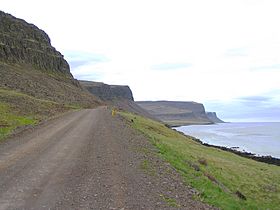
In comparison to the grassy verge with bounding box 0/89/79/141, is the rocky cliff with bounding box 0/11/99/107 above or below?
above

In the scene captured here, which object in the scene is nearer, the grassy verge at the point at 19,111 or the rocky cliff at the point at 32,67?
the grassy verge at the point at 19,111

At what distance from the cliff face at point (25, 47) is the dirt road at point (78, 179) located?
289 feet

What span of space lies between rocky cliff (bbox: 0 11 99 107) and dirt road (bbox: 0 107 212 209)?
59.6 m

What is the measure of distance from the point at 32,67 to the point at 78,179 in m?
106

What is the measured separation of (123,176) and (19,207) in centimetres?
543

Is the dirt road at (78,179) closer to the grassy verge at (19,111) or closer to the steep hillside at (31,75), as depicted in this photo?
the grassy verge at (19,111)

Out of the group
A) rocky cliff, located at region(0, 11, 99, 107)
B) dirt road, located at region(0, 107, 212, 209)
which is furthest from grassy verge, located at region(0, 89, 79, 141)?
rocky cliff, located at region(0, 11, 99, 107)

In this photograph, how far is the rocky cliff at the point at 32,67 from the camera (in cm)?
8651

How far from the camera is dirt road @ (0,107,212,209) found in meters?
11.9

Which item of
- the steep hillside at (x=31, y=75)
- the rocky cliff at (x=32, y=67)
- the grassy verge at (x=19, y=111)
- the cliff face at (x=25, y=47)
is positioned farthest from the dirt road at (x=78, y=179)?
the cliff face at (x=25, y=47)

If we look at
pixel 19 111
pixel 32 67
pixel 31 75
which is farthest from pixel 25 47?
pixel 19 111

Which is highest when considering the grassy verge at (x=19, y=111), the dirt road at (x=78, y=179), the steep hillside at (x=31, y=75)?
the steep hillside at (x=31, y=75)

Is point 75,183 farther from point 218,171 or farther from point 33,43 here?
point 33,43

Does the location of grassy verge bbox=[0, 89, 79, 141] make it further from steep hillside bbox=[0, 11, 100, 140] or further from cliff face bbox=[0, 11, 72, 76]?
cliff face bbox=[0, 11, 72, 76]
